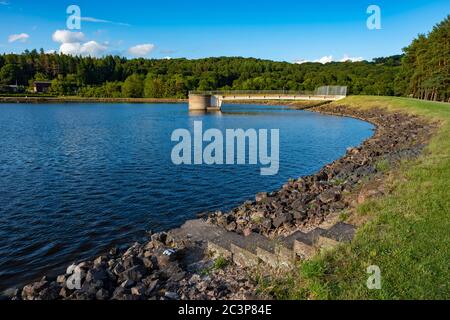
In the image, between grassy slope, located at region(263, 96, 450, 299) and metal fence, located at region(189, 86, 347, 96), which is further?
metal fence, located at region(189, 86, 347, 96)

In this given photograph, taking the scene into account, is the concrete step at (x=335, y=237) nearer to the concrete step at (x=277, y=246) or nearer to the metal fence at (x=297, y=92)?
the concrete step at (x=277, y=246)

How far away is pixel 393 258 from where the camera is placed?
8656 millimetres

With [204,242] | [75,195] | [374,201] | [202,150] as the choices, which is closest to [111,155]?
[202,150]

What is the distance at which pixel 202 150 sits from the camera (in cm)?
3747

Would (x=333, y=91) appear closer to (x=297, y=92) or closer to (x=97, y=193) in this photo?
(x=297, y=92)

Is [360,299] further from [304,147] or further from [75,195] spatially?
[304,147]

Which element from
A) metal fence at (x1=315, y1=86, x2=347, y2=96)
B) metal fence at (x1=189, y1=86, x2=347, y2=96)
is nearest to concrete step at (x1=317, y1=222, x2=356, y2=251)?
metal fence at (x1=189, y1=86, x2=347, y2=96)

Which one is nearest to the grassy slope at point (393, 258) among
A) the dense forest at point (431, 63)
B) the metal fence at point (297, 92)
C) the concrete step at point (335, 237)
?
the concrete step at point (335, 237)

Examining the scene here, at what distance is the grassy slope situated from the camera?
7590 mm

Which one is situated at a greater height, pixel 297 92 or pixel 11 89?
pixel 11 89

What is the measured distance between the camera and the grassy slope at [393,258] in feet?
24.9

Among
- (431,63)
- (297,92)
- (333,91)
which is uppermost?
(431,63)

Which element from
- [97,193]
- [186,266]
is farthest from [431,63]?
[186,266]

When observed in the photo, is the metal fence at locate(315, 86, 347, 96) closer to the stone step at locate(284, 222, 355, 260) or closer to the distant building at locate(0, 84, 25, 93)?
the stone step at locate(284, 222, 355, 260)
